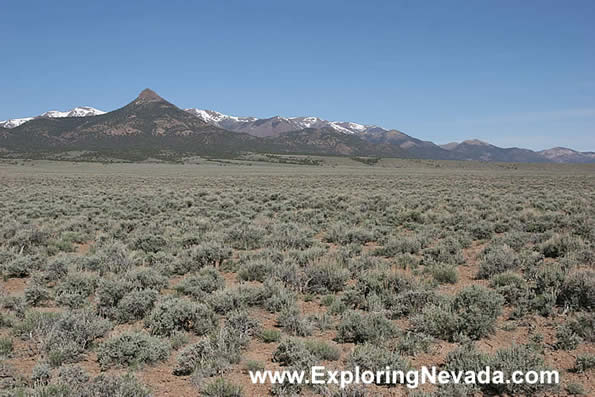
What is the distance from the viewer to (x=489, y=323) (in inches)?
212

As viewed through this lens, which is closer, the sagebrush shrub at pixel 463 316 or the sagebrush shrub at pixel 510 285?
the sagebrush shrub at pixel 463 316

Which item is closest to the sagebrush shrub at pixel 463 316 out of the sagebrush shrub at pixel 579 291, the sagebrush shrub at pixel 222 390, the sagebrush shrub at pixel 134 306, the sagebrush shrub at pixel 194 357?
the sagebrush shrub at pixel 579 291

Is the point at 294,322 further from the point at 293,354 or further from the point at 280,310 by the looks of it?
the point at 293,354

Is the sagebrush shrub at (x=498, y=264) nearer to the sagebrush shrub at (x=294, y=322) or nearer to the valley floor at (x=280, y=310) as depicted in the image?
the valley floor at (x=280, y=310)

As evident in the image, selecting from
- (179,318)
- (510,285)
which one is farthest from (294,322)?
(510,285)

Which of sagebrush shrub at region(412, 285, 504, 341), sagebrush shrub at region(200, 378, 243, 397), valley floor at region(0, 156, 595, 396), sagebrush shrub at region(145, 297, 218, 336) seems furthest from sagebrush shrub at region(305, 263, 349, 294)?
sagebrush shrub at region(200, 378, 243, 397)

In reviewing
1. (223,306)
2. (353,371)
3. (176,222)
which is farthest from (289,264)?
(176,222)

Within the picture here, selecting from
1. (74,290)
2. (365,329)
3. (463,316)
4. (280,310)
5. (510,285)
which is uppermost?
(510,285)

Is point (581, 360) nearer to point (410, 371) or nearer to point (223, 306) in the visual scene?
point (410, 371)

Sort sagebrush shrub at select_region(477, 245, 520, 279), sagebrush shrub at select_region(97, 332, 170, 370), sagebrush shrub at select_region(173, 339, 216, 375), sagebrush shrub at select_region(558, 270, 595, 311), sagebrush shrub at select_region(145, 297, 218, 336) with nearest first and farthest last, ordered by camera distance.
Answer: sagebrush shrub at select_region(173, 339, 216, 375)
sagebrush shrub at select_region(97, 332, 170, 370)
sagebrush shrub at select_region(145, 297, 218, 336)
sagebrush shrub at select_region(558, 270, 595, 311)
sagebrush shrub at select_region(477, 245, 520, 279)

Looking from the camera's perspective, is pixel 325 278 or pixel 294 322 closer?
pixel 294 322

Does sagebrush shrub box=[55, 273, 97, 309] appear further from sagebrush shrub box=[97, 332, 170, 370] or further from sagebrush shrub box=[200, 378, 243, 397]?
sagebrush shrub box=[200, 378, 243, 397]

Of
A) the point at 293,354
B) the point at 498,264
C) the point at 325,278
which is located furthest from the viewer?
the point at 498,264

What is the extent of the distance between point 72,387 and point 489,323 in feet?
18.3
